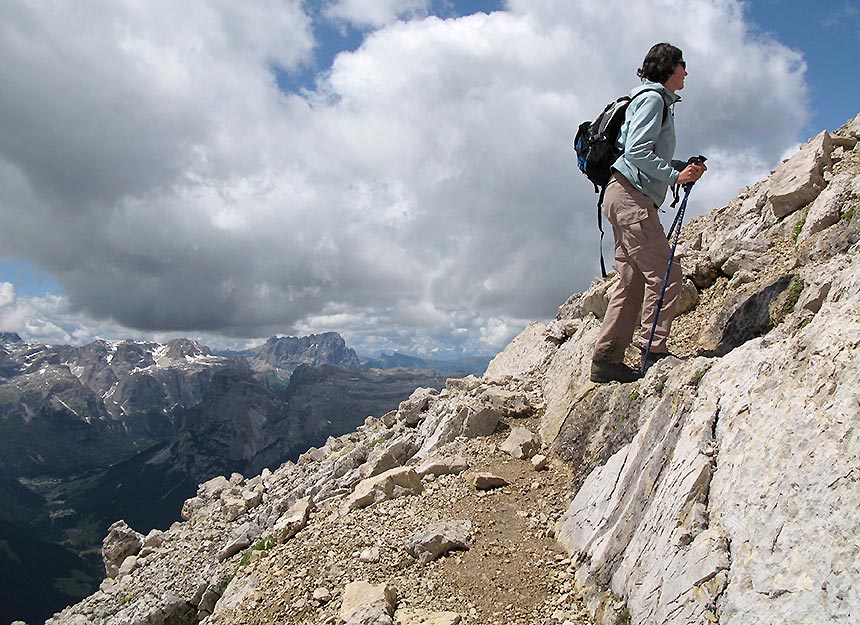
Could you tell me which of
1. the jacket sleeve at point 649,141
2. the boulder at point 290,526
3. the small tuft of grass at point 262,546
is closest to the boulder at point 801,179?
the jacket sleeve at point 649,141

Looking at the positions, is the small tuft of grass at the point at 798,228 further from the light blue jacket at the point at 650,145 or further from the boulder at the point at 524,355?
the boulder at the point at 524,355

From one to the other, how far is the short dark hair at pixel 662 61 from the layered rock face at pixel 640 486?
4.71m

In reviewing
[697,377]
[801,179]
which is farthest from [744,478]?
[801,179]

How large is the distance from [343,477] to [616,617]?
434 inches

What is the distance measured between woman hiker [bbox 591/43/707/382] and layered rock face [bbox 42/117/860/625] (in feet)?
5.11

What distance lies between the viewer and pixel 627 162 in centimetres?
1045

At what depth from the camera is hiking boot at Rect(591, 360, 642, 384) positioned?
11706 millimetres

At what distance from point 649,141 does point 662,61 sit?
177cm

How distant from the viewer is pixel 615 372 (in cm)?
1188

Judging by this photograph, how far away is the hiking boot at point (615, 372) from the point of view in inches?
461

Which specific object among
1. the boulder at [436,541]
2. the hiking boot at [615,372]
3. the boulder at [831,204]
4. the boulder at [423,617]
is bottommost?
the boulder at [423,617]

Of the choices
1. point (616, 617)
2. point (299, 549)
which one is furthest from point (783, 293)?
point (299, 549)

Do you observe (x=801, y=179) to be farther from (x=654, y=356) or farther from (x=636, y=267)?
(x=654, y=356)

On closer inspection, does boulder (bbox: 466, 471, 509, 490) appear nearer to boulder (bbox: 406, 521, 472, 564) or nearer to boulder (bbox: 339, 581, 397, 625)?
boulder (bbox: 406, 521, 472, 564)
